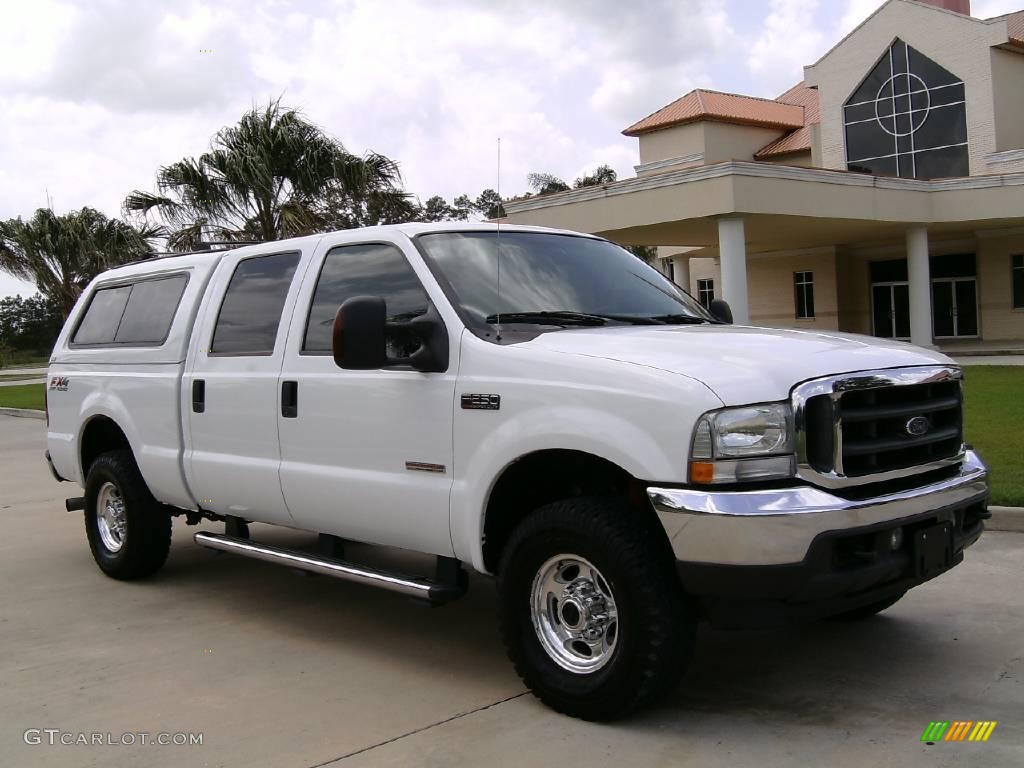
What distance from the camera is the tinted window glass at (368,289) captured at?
495 cm

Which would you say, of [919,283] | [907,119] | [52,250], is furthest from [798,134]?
[52,250]

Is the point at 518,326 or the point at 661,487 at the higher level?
the point at 518,326

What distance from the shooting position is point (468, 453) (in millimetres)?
4535

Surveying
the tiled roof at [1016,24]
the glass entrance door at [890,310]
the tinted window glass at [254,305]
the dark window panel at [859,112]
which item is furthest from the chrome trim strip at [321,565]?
the tiled roof at [1016,24]

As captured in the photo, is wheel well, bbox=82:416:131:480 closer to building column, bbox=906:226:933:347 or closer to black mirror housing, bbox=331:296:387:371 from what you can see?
black mirror housing, bbox=331:296:387:371

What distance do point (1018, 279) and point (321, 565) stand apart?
31948 millimetres

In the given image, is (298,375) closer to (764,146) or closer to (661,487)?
(661,487)

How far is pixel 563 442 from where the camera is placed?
4.14 meters

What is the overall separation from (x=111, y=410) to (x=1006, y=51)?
105ft

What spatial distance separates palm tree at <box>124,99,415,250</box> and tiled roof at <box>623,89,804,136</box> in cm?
1901

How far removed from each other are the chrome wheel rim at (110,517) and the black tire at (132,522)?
3 centimetres

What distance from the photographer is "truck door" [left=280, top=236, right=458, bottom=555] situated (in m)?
4.71

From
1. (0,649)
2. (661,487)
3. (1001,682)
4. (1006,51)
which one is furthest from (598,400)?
(1006,51)

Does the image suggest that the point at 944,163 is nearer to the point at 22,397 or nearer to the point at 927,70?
the point at 927,70
